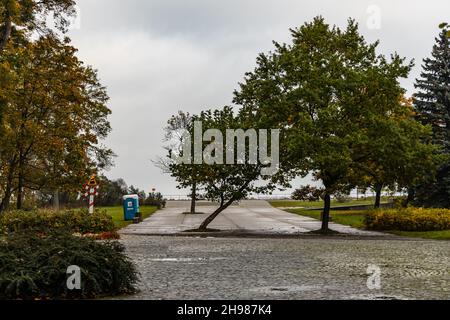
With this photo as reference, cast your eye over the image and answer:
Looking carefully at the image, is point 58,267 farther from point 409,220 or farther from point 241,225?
point 241,225

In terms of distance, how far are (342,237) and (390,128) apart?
17.5ft

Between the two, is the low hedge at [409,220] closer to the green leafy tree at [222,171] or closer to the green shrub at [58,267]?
the green leafy tree at [222,171]

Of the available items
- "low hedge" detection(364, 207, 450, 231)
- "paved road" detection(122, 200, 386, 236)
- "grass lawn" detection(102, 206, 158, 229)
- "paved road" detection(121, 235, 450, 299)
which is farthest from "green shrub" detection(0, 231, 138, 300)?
"low hedge" detection(364, 207, 450, 231)

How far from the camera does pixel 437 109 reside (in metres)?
38.0

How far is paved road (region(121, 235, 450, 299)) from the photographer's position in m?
10.4

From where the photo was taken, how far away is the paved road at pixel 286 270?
408 inches

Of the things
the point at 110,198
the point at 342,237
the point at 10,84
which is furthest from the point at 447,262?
the point at 110,198

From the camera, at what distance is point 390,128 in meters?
26.4

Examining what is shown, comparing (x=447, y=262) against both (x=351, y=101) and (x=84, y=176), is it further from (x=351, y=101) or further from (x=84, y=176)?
(x=84, y=176)

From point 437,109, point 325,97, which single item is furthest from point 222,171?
point 437,109

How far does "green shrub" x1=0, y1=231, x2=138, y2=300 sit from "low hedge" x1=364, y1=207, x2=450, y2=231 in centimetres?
2193

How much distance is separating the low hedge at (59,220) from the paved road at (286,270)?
476cm
